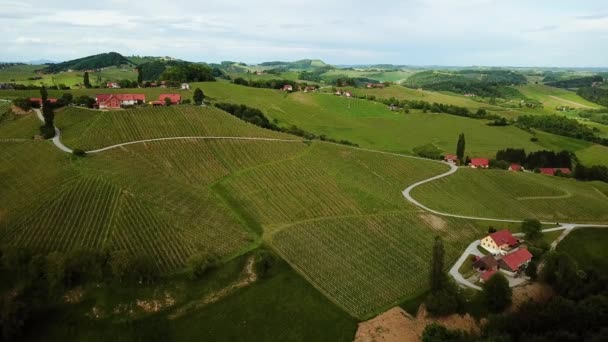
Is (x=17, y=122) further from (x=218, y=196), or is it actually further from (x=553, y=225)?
(x=553, y=225)

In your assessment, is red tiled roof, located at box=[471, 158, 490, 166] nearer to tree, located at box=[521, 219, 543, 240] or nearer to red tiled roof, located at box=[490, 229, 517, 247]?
tree, located at box=[521, 219, 543, 240]

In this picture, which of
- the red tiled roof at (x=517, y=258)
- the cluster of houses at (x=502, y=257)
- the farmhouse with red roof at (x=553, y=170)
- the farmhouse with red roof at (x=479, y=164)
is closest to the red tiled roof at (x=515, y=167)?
the farmhouse with red roof at (x=553, y=170)

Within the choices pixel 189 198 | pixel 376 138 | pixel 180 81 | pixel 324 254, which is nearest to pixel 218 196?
pixel 189 198

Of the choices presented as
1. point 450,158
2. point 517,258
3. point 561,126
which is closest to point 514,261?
point 517,258

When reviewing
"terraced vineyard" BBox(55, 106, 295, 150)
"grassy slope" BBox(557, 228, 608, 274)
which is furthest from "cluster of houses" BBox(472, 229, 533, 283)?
"terraced vineyard" BBox(55, 106, 295, 150)

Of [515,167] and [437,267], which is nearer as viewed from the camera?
[437,267]

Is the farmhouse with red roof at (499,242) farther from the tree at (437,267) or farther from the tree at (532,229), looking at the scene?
the tree at (437,267)

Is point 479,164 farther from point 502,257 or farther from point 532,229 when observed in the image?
point 502,257
